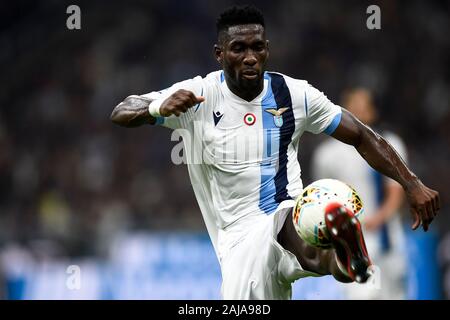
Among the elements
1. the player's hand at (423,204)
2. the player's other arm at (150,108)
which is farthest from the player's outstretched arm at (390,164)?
the player's other arm at (150,108)

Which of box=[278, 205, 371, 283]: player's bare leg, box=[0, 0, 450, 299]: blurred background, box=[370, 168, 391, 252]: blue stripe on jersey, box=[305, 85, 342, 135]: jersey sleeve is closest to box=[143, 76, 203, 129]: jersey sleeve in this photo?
box=[305, 85, 342, 135]: jersey sleeve

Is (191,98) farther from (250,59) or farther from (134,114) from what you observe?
(250,59)

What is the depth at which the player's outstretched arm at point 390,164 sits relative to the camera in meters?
5.39

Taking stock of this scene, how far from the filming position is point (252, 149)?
5453mm

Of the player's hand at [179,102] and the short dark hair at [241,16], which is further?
the short dark hair at [241,16]

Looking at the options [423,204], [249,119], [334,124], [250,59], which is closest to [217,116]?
[249,119]

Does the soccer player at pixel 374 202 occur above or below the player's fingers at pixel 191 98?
below

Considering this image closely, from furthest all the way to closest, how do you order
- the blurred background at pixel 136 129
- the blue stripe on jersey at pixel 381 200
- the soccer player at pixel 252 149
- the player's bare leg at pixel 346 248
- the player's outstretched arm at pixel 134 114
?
the blurred background at pixel 136 129 < the blue stripe on jersey at pixel 381 200 < the soccer player at pixel 252 149 < the player's outstretched arm at pixel 134 114 < the player's bare leg at pixel 346 248

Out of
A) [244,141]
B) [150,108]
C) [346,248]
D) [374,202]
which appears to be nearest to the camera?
[346,248]

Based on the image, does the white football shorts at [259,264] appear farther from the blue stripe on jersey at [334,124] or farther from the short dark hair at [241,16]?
the short dark hair at [241,16]

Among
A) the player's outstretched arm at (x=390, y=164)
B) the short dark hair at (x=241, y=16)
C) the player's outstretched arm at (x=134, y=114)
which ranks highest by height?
the short dark hair at (x=241, y=16)

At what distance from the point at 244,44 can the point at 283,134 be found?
62cm

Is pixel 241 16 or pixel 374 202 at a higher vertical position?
pixel 241 16

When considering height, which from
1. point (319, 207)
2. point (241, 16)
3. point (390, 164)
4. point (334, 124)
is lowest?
point (319, 207)
